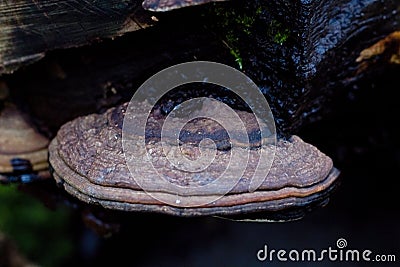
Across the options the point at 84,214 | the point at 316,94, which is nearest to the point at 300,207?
the point at 316,94

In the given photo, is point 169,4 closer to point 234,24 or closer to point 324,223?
point 234,24

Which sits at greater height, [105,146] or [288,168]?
[288,168]

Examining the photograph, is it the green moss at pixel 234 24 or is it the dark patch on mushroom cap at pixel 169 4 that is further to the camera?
the green moss at pixel 234 24

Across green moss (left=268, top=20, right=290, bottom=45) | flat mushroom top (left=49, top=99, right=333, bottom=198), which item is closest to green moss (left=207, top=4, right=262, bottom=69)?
green moss (left=268, top=20, right=290, bottom=45)

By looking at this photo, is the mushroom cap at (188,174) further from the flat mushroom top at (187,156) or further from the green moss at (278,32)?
the green moss at (278,32)

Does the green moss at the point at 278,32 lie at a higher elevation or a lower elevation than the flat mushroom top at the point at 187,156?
higher

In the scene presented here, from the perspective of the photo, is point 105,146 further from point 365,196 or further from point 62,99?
point 365,196

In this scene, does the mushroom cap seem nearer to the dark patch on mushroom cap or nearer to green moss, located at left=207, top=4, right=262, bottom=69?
green moss, located at left=207, top=4, right=262, bottom=69

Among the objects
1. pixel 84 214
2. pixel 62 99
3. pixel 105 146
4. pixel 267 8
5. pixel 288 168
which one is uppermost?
pixel 267 8

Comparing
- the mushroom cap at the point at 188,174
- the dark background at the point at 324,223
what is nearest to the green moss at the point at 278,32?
the mushroom cap at the point at 188,174
